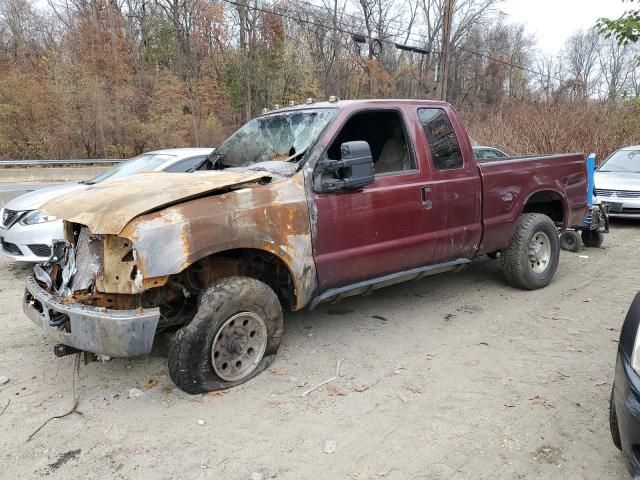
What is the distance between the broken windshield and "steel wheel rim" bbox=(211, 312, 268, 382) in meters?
1.35

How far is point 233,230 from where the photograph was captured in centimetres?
321

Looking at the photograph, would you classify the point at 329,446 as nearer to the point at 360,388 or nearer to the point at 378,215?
the point at 360,388

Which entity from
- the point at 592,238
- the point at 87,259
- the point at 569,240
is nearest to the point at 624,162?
the point at 592,238

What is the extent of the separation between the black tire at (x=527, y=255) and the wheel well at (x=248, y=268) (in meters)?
2.77

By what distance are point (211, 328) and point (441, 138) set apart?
2.83 meters

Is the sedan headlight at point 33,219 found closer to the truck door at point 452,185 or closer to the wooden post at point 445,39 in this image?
the truck door at point 452,185

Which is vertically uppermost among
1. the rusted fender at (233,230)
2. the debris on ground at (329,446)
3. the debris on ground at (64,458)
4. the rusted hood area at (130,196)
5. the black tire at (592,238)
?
the rusted hood area at (130,196)

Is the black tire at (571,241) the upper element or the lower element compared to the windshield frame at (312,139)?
lower

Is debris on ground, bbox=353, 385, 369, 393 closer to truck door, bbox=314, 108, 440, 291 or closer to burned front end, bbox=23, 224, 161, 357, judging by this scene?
truck door, bbox=314, 108, 440, 291

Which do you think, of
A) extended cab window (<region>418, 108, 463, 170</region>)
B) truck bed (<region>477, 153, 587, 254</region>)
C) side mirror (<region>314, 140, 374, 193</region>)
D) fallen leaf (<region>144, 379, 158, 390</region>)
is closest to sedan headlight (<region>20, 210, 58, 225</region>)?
fallen leaf (<region>144, 379, 158, 390</region>)

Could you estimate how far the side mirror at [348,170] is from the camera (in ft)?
11.8

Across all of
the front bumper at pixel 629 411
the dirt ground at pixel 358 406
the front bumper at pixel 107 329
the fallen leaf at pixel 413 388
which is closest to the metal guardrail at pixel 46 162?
the dirt ground at pixel 358 406

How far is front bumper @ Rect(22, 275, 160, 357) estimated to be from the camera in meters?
2.94

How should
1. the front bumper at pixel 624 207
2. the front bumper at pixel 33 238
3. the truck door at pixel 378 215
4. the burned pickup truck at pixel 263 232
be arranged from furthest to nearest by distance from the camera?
the front bumper at pixel 624 207 < the front bumper at pixel 33 238 < the truck door at pixel 378 215 < the burned pickup truck at pixel 263 232
